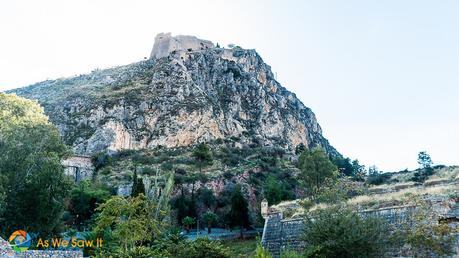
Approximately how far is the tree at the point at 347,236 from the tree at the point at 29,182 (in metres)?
16.5

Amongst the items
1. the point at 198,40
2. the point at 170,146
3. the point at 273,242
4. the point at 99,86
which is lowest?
the point at 273,242

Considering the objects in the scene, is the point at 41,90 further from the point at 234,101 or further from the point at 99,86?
the point at 234,101

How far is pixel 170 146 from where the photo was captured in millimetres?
67500

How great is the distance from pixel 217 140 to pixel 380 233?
50.4 m

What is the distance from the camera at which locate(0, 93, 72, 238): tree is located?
26.9 meters

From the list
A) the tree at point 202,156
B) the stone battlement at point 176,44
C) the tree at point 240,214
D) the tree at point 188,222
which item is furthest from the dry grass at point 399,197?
the stone battlement at point 176,44

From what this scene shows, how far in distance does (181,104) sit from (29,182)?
45.7m

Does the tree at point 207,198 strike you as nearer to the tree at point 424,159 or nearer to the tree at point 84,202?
the tree at point 84,202

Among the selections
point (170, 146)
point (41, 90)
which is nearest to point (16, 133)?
point (170, 146)

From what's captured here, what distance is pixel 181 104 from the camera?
72.4 metres

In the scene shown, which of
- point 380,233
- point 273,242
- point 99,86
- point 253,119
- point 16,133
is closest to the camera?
point 380,233

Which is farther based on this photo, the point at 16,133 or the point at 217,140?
the point at 217,140

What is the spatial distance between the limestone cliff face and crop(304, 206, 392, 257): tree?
4998 centimetres

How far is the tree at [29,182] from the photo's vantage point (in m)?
26.9
